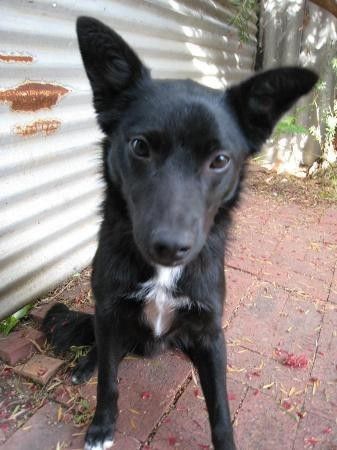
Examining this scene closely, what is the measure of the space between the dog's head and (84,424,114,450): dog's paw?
92 cm

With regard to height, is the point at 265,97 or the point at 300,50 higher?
the point at 265,97

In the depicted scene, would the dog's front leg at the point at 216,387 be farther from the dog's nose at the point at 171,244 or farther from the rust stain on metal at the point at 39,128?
the rust stain on metal at the point at 39,128

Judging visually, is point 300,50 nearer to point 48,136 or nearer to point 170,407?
point 48,136

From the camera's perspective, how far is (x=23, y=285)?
2.73 m

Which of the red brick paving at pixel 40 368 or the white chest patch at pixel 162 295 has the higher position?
the white chest patch at pixel 162 295

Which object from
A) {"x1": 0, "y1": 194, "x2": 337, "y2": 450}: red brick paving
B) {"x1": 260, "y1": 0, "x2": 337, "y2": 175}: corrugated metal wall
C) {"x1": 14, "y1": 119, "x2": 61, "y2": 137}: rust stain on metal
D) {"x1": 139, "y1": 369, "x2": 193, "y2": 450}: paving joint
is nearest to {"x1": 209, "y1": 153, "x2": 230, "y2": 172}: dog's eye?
{"x1": 0, "y1": 194, "x2": 337, "y2": 450}: red brick paving

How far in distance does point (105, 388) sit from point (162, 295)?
1.65 ft

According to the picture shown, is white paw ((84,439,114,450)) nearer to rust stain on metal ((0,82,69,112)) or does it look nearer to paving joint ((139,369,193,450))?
paving joint ((139,369,193,450))

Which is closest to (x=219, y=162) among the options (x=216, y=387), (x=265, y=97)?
(x=265, y=97)

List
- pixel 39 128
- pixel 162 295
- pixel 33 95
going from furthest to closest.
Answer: pixel 39 128 < pixel 33 95 < pixel 162 295

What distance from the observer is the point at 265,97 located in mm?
1701

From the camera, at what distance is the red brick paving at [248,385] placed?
6.48 feet

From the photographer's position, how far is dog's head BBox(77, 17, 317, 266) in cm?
145

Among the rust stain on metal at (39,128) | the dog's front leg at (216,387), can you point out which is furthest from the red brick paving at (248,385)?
the rust stain on metal at (39,128)
